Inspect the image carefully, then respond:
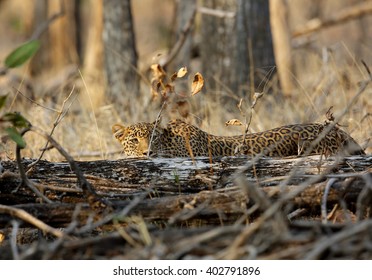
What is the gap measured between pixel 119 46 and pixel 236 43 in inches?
62.5

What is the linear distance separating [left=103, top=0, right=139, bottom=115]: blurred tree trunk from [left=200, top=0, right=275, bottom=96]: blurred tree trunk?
0.97 meters

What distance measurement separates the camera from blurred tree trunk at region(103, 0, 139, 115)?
10141mm

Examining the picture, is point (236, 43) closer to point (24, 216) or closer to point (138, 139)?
point (138, 139)

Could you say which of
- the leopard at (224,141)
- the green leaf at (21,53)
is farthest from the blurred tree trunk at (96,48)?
the green leaf at (21,53)

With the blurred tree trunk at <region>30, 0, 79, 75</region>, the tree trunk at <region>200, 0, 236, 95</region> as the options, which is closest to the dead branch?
the tree trunk at <region>200, 0, 236, 95</region>

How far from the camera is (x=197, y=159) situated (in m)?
4.95

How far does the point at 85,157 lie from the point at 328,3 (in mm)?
17999

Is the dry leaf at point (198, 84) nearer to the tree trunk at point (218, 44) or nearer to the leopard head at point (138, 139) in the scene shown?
the leopard head at point (138, 139)

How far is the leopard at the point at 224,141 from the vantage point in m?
6.16

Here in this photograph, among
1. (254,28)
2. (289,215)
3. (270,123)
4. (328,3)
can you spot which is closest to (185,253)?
(289,215)

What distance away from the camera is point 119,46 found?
1038 centimetres

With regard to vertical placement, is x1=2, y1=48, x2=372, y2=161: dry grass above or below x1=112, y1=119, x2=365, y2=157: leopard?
above

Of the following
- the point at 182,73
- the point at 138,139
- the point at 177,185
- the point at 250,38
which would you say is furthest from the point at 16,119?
the point at 250,38

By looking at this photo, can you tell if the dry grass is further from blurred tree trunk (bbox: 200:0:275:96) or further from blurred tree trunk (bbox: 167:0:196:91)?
blurred tree trunk (bbox: 167:0:196:91)
